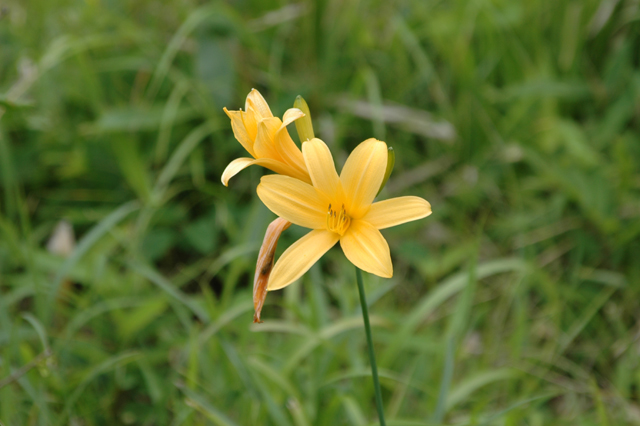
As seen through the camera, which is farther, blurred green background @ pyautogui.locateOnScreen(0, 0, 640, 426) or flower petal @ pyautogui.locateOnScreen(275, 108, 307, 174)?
blurred green background @ pyautogui.locateOnScreen(0, 0, 640, 426)

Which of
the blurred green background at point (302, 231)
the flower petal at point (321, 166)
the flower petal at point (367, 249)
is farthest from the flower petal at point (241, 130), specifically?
the blurred green background at point (302, 231)

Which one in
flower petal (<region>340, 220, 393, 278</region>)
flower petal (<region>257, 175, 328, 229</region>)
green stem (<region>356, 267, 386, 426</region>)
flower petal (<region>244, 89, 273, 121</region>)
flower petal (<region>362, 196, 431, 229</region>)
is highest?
flower petal (<region>244, 89, 273, 121</region>)

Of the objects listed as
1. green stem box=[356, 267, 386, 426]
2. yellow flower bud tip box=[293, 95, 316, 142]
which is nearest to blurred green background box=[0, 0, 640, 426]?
green stem box=[356, 267, 386, 426]

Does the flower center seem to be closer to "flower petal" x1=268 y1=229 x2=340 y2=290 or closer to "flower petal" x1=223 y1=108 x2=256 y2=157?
"flower petal" x1=268 y1=229 x2=340 y2=290

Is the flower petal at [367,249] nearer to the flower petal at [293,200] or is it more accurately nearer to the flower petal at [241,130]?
the flower petal at [293,200]

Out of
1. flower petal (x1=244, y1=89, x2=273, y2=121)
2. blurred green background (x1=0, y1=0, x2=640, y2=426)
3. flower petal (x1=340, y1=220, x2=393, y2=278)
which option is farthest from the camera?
blurred green background (x1=0, y1=0, x2=640, y2=426)
